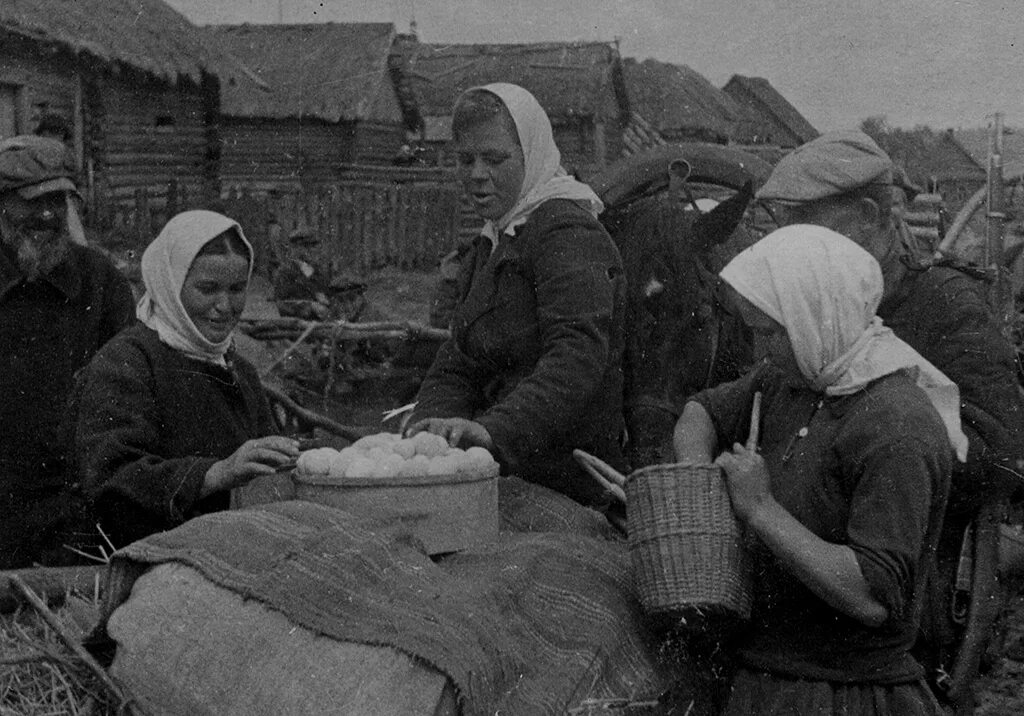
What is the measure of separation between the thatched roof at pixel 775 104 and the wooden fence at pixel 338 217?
70.2 feet

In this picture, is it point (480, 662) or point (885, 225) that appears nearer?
point (480, 662)

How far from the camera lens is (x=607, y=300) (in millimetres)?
3990

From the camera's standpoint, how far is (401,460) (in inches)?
126

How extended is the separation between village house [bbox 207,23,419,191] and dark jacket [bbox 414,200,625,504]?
2402 cm

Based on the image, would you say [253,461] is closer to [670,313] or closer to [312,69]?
[670,313]

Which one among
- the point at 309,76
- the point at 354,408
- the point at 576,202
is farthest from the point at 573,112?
the point at 576,202

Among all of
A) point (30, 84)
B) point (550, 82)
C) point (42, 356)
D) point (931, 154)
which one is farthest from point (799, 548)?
Answer: point (931, 154)

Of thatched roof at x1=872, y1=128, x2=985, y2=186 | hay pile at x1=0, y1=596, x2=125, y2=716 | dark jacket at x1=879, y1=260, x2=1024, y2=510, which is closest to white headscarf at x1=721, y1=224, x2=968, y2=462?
dark jacket at x1=879, y1=260, x2=1024, y2=510

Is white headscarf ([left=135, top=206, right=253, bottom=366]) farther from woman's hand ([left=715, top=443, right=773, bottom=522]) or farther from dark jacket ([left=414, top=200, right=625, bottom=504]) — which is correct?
woman's hand ([left=715, top=443, right=773, bottom=522])

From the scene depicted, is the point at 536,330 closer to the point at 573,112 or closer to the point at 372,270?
the point at 372,270

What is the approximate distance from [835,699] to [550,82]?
30.0m

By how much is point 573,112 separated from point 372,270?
7188mm

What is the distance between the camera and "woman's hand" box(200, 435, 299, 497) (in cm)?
330

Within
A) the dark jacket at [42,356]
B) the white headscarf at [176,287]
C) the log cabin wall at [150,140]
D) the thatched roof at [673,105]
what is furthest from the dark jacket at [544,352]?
the thatched roof at [673,105]
